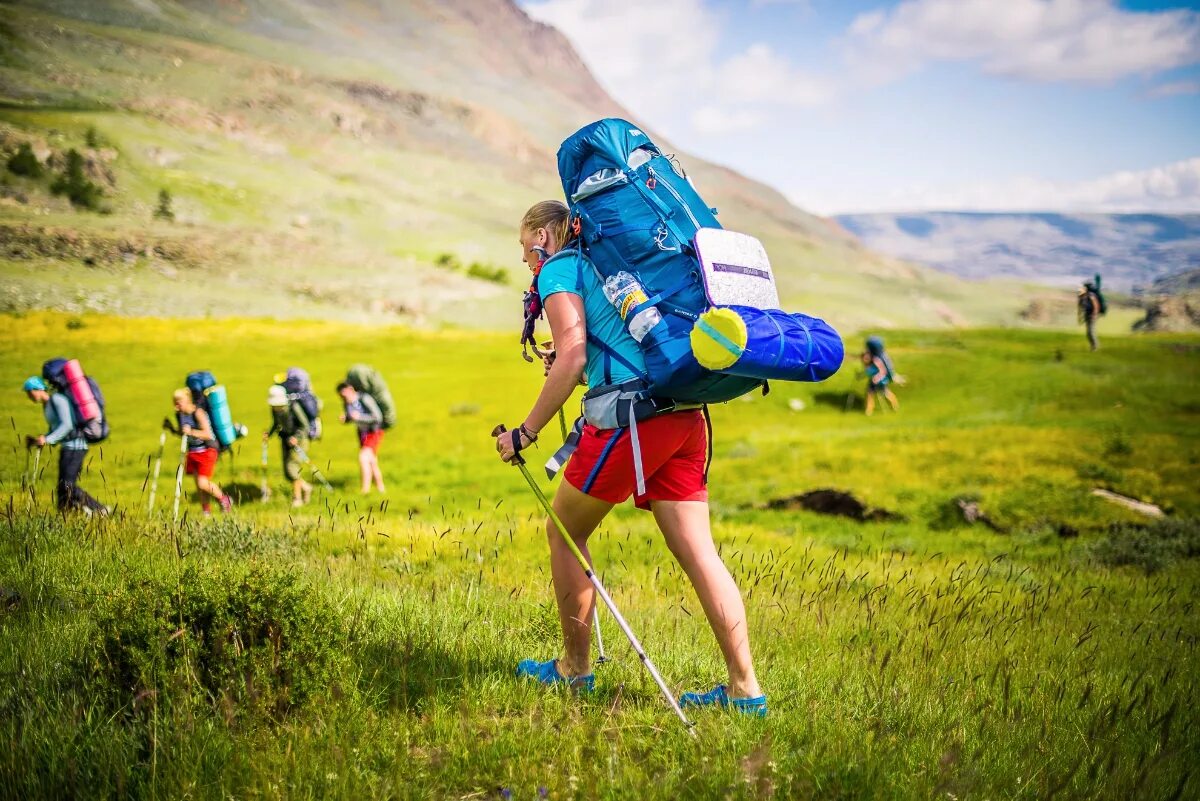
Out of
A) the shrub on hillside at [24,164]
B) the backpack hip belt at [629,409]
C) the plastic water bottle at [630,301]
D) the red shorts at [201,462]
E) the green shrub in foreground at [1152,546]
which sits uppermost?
the shrub on hillside at [24,164]

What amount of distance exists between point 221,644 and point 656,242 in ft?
9.01

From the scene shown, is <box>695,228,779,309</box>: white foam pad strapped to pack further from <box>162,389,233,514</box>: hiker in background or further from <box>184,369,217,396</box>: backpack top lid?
<box>184,369,217,396</box>: backpack top lid

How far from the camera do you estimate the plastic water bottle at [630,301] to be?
3.67 metres

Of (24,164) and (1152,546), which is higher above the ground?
(24,164)

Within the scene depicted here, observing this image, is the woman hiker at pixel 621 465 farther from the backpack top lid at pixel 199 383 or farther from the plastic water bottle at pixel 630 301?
the backpack top lid at pixel 199 383

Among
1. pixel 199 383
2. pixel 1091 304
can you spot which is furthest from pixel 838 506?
pixel 1091 304

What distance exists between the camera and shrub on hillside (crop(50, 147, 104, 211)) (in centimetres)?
5766

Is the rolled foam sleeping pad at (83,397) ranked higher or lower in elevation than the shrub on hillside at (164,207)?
lower

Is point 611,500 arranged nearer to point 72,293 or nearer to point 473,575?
point 473,575

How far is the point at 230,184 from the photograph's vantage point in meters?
124

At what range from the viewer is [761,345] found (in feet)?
11.1

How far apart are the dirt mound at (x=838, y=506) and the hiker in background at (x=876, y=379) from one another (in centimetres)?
1444

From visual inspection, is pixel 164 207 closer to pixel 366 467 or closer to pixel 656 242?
pixel 366 467

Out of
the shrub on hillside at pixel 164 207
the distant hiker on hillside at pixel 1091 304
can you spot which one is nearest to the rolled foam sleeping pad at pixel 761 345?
the distant hiker on hillside at pixel 1091 304
